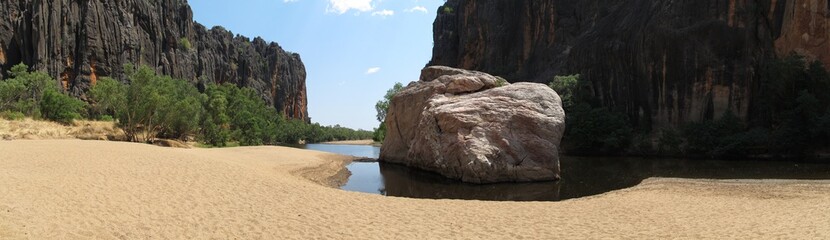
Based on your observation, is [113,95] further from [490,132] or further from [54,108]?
[490,132]

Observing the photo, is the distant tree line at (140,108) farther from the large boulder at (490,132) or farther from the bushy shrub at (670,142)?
the bushy shrub at (670,142)

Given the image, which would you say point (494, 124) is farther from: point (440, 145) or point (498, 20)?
point (498, 20)

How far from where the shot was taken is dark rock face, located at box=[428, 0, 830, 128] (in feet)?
157

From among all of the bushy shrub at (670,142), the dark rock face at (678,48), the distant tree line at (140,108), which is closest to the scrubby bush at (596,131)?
the bushy shrub at (670,142)

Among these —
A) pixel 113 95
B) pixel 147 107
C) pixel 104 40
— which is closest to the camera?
pixel 147 107

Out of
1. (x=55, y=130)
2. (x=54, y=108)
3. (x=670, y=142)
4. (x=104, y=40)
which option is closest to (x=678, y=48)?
(x=670, y=142)

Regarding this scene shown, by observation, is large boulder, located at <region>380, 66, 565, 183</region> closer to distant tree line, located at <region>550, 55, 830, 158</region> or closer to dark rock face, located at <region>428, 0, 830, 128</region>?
distant tree line, located at <region>550, 55, 830, 158</region>

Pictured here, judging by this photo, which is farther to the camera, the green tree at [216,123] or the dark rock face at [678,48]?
the green tree at [216,123]

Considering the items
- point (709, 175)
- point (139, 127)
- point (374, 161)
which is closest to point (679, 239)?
point (709, 175)

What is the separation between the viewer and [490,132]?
2614 cm

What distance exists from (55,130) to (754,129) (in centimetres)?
6781

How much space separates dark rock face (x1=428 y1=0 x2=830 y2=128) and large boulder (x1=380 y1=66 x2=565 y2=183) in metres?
34.5

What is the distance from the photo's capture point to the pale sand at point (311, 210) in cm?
1067

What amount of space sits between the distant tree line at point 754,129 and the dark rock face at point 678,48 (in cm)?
227
